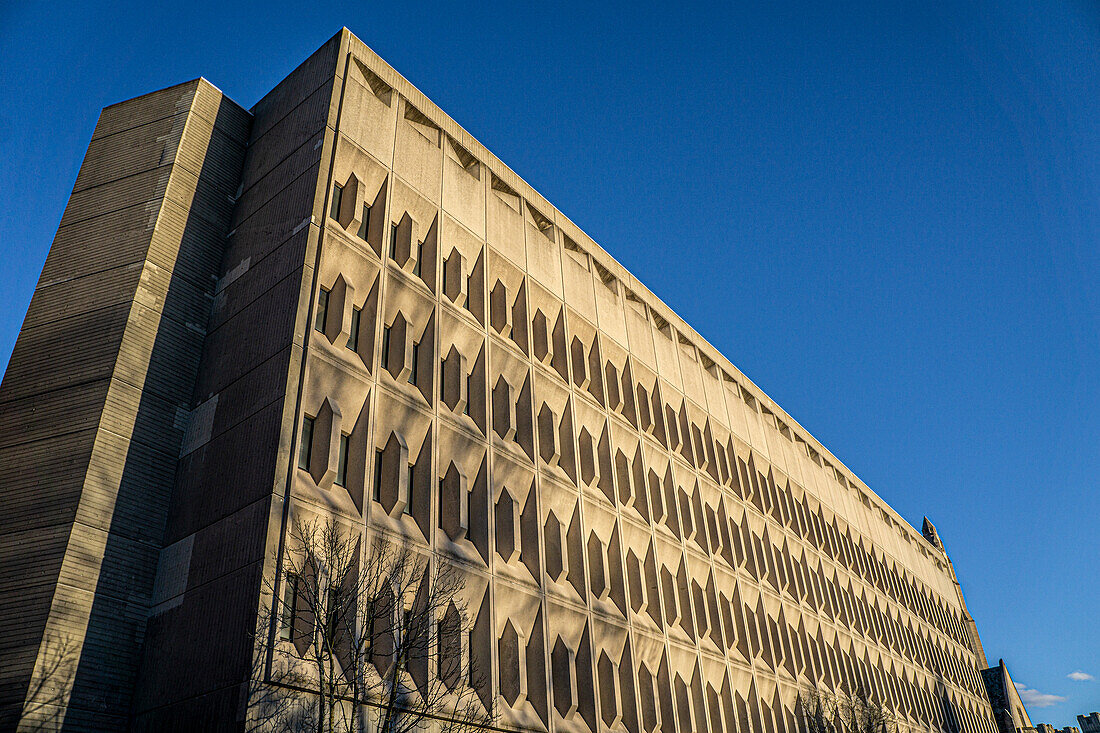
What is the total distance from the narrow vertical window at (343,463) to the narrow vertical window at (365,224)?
6.77 meters

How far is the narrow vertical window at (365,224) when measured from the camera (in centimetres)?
2644

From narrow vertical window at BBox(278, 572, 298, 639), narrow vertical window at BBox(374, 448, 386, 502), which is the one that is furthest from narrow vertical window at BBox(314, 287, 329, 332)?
narrow vertical window at BBox(278, 572, 298, 639)

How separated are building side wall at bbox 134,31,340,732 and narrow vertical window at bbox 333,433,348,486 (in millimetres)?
1926

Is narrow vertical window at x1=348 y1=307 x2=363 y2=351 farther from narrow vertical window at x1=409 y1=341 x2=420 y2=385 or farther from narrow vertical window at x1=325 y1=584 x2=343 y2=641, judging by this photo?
narrow vertical window at x1=325 y1=584 x2=343 y2=641

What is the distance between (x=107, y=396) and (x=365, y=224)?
9.06 metres

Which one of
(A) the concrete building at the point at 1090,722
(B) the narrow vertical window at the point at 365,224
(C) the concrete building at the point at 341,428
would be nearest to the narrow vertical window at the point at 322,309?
(C) the concrete building at the point at 341,428

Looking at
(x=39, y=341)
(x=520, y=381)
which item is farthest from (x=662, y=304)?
(x=39, y=341)

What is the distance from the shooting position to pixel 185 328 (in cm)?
2520

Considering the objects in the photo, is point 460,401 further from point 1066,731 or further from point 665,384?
point 1066,731

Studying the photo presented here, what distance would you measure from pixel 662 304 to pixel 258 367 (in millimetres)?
24615

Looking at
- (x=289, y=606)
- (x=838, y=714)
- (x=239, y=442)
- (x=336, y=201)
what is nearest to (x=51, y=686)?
(x=289, y=606)

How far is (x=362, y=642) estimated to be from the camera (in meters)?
18.6

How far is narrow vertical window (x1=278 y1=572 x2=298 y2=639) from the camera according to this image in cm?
1880

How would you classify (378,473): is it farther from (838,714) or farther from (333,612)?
(838,714)
